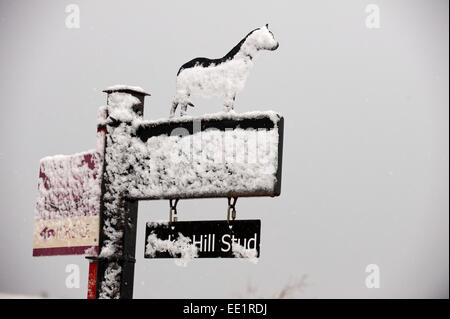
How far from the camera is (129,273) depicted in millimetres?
4098

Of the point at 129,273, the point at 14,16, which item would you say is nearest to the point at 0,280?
the point at 129,273

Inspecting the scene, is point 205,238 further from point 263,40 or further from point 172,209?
point 263,40

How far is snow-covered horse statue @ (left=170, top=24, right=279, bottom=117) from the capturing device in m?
4.17

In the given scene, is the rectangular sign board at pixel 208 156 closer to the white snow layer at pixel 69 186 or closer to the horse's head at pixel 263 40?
the white snow layer at pixel 69 186

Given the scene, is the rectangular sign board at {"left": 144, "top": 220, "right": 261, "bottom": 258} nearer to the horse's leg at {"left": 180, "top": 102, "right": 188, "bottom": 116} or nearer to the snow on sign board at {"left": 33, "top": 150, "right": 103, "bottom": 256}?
the snow on sign board at {"left": 33, "top": 150, "right": 103, "bottom": 256}

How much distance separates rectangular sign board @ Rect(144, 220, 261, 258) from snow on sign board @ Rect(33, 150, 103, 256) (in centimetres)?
38

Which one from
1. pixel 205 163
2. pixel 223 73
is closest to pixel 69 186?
pixel 205 163

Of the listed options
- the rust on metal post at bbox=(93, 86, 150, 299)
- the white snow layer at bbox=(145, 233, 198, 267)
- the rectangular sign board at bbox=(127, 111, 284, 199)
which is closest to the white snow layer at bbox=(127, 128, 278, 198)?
the rectangular sign board at bbox=(127, 111, 284, 199)

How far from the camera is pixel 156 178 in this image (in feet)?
13.2
